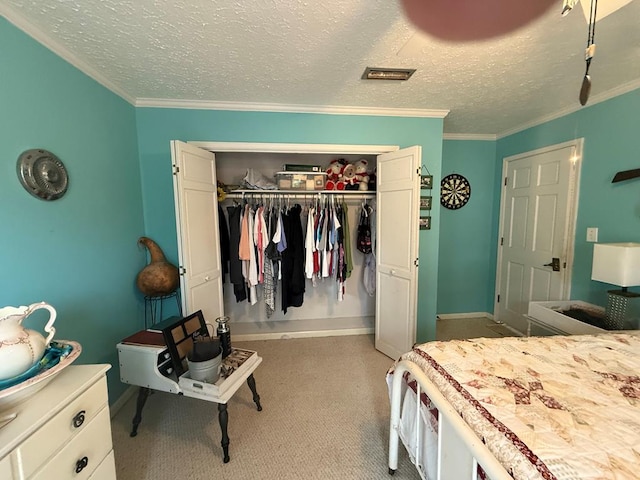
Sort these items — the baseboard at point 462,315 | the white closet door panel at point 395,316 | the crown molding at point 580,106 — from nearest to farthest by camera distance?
the crown molding at point 580,106, the white closet door panel at point 395,316, the baseboard at point 462,315

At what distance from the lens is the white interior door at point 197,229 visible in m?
2.01

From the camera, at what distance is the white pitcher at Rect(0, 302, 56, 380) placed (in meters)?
0.86

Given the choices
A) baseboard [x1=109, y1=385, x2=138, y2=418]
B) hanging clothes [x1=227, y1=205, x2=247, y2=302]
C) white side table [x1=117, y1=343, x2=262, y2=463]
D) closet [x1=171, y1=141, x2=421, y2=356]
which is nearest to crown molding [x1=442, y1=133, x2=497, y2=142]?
closet [x1=171, y1=141, x2=421, y2=356]

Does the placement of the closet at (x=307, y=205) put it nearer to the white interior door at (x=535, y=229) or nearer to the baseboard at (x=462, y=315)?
the baseboard at (x=462, y=315)

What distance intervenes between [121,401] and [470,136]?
445 centimetres

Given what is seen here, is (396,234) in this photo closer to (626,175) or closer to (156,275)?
(626,175)

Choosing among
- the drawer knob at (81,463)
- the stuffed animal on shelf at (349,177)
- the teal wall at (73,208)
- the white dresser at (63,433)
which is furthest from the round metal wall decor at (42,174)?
the stuffed animal on shelf at (349,177)

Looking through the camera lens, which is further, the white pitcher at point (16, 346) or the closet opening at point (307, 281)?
the closet opening at point (307, 281)

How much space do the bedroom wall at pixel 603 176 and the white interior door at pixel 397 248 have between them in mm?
1575

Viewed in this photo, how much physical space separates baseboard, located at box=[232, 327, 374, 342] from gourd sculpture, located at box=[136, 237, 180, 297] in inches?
44.1

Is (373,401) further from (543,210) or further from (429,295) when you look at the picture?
(543,210)

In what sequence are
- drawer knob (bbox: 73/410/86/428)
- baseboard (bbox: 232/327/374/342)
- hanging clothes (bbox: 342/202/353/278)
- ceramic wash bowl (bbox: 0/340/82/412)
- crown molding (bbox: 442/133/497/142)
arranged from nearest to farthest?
ceramic wash bowl (bbox: 0/340/82/412)
drawer knob (bbox: 73/410/86/428)
hanging clothes (bbox: 342/202/353/278)
baseboard (bbox: 232/327/374/342)
crown molding (bbox: 442/133/497/142)

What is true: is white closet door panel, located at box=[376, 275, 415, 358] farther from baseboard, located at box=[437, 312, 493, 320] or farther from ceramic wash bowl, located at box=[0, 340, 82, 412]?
ceramic wash bowl, located at box=[0, 340, 82, 412]

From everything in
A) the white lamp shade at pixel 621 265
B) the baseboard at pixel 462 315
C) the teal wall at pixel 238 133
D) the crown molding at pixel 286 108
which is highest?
the crown molding at pixel 286 108
